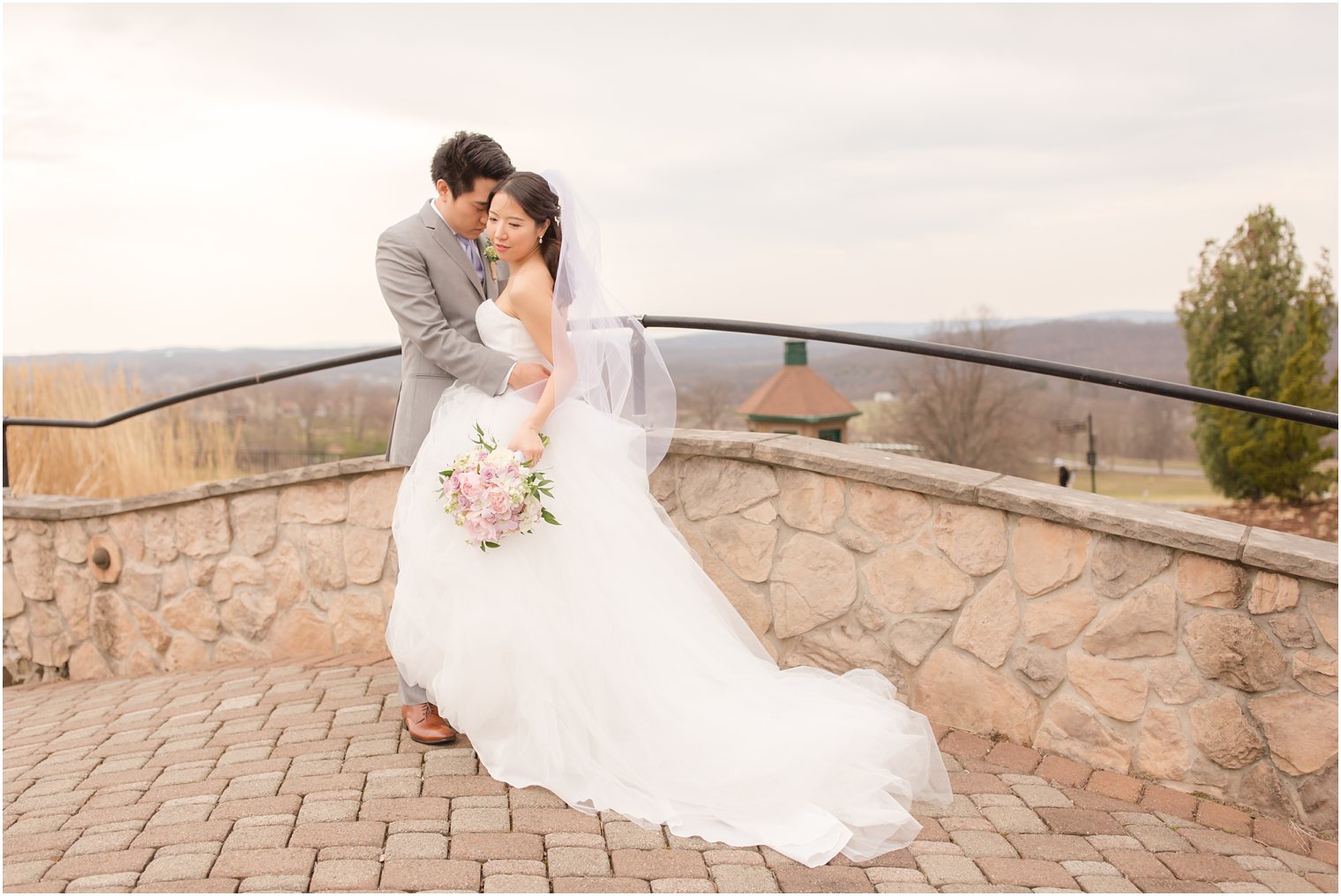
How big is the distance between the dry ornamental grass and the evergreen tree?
1334cm

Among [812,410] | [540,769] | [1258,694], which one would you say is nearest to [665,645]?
[540,769]

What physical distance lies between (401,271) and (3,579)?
152 inches

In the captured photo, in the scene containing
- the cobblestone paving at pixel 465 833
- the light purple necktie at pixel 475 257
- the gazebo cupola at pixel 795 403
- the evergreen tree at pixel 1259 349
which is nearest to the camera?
the cobblestone paving at pixel 465 833

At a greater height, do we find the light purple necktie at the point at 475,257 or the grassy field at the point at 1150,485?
the light purple necktie at the point at 475,257

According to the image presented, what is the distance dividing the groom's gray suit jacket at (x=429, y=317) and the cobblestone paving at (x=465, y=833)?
1108mm

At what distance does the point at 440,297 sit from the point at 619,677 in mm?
1393

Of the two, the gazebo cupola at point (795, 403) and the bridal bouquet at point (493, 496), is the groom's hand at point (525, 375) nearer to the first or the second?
the bridal bouquet at point (493, 496)

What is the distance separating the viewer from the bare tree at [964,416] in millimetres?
26375

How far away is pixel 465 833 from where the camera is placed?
2654 mm

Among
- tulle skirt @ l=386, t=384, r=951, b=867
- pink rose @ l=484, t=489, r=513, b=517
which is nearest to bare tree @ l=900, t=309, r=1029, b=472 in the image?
tulle skirt @ l=386, t=384, r=951, b=867

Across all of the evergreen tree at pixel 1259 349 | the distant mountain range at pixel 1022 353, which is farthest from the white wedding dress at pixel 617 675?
the evergreen tree at pixel 1259 349

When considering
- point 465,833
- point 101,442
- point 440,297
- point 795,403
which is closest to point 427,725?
point 465,833

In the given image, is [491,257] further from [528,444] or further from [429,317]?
[528,444]

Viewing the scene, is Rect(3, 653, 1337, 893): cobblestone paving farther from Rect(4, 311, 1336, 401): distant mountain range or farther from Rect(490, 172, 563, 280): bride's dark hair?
Rect(4, 311, 1336, 401): distant mountain range
